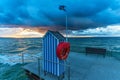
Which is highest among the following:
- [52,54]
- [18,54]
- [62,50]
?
[62,50]

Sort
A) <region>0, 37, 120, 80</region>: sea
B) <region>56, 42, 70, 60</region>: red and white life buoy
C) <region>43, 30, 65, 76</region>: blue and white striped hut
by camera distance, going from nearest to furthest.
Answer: <region>56, 42, 70, 60</region>: red and white life buoy → <region>43, 30, 65, 76</region>: blue and white striped hut → <region>0, 37, 120, 80</region>: sea

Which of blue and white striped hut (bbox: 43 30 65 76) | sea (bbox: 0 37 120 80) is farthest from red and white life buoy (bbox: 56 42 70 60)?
sea (bbox: 0 37 120 80)

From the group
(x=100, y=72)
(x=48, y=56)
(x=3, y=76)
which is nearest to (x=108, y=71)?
(x=100, y=72)

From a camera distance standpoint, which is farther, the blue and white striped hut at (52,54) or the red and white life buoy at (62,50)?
the blue and white striped hut at (52,54)

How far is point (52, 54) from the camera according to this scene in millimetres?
7301

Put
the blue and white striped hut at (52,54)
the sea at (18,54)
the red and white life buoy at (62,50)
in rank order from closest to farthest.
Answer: the red and white life buoy at (62,50) < the blue and white striped hut at (52,54) < the sea at (18,54)

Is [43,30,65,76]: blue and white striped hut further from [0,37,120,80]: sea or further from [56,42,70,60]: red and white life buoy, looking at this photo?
[0,37,120,80]: sea

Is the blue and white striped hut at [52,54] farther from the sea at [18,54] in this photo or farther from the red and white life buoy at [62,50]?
the sea at [18,54]

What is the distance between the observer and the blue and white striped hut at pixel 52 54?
7117mm

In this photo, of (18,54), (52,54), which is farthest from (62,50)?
(18,54)

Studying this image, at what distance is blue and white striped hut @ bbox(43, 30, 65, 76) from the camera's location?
712cm

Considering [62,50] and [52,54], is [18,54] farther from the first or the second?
[62,50]

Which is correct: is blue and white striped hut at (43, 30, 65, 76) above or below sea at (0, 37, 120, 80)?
above

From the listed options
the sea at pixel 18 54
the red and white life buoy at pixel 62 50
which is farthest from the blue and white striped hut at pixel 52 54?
the sea at pixel 18 54
